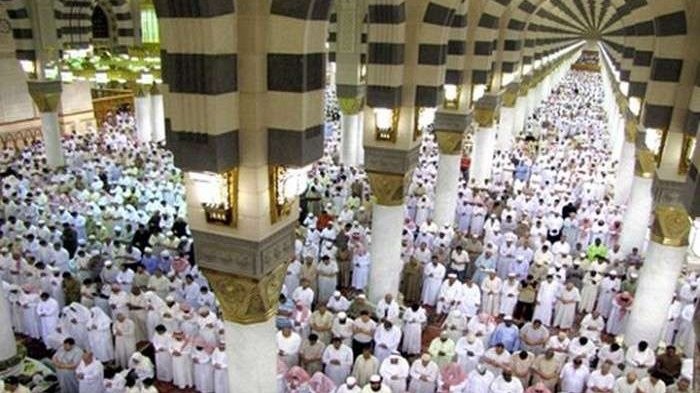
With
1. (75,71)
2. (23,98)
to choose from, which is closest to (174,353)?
(75,71)

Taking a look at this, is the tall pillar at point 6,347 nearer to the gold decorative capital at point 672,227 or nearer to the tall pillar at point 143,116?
the gold decorative capital at point 672,227

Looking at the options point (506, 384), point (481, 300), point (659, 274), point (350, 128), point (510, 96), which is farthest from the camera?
point (510, 96)

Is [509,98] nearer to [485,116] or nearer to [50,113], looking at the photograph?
[485,116]

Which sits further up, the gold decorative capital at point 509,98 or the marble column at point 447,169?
the gold decorative capital at point 509,98

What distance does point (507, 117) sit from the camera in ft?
62.8

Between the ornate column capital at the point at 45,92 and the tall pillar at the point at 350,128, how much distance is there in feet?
24.0

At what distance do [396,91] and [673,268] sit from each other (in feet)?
15.4

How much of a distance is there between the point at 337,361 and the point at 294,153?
3465 millimetres

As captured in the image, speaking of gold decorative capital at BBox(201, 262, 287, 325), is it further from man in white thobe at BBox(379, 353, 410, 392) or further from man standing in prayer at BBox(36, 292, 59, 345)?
man standing in prayer at BBox(36, 292, 59, 345)

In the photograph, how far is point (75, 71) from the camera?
593 inches

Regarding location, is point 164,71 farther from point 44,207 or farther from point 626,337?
point 44,207

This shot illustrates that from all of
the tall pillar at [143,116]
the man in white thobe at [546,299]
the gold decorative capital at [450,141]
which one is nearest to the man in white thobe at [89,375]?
the man in white thobe at [546,299]

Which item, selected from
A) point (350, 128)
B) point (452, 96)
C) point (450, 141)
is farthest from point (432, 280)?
point (350, 128)

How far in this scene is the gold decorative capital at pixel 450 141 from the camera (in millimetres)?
12250
